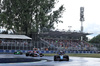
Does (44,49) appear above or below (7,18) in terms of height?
below

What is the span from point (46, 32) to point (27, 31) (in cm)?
682

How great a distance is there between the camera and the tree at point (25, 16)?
59.5 meters

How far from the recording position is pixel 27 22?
6025 cm

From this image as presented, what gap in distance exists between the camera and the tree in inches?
2344

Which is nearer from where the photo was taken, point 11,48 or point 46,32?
point 11,48

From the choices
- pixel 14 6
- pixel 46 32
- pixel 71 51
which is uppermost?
pixel 14 6

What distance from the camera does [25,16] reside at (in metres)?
59.9

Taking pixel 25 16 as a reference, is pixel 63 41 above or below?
below

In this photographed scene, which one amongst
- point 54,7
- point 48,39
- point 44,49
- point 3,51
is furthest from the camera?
point 48,39

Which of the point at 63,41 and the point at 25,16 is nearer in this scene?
the point at 25,16

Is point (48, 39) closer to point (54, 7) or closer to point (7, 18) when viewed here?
point (54, 7)

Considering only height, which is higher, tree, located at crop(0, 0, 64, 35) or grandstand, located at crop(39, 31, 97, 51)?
tree, located at crop(0, 0, 64, 35)

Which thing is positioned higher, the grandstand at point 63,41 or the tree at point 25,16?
the tree at point 25,16

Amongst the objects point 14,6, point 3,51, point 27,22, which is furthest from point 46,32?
point 3,51
